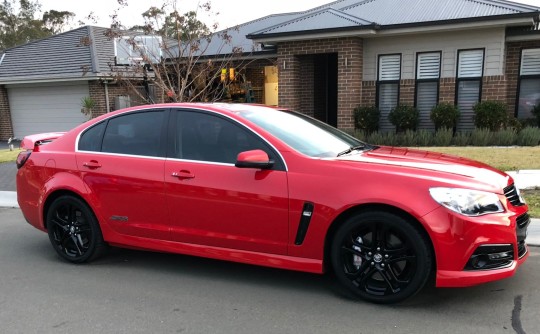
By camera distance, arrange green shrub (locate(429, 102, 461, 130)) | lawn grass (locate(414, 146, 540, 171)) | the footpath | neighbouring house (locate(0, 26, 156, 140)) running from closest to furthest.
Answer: the footpath
lawn grass (locate(414, 146, 540, 171))
green shrub (locate(429, 102, 461, 130))
neighbouring house (locate(0, 26, 156, 140))

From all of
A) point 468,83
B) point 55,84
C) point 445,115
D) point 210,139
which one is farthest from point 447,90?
point 55,84

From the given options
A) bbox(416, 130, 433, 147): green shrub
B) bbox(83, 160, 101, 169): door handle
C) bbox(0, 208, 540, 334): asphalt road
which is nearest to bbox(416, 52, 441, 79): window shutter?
bbox(416, 130, 433, 147): green shrub

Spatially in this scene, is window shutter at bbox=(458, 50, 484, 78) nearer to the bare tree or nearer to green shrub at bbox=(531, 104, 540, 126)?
green shrub at bbox=(531, 104, 540, 126)

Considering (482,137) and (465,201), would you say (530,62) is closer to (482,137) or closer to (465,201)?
(482,137)

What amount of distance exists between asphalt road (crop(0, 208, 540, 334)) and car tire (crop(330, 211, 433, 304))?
14cm

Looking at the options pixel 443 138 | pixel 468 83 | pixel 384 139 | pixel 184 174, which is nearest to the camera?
pixel 184 174

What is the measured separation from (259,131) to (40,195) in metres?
2.60

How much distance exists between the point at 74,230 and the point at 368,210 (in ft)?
10.2

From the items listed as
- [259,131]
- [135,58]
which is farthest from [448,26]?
[259,131]

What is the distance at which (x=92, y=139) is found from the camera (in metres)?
4.98

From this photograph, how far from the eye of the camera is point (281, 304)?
3904mm

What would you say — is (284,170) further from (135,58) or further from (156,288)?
(135,58)

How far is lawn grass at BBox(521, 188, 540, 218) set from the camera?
6034 millimetres

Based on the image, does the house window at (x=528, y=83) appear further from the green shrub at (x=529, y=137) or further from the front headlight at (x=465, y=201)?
the front headlight at (x=465, y=201)
